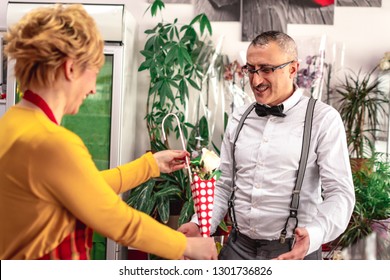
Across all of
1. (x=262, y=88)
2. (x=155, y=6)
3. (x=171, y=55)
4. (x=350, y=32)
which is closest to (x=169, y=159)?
(x=262, y=88)

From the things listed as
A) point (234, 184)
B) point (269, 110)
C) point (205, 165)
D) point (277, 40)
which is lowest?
point (234, 184)

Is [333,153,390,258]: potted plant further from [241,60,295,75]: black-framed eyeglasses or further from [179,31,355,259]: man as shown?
[241,60,295,75]: black-framed eyeglasses

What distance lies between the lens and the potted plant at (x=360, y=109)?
14.8 ft

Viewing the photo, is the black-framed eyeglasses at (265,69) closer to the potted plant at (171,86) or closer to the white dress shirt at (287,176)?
the white dress shirt at (287,176)

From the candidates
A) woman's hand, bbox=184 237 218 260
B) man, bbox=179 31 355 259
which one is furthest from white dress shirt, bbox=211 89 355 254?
woman's hand, bbox=184 237 218 260

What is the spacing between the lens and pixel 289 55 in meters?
2.27

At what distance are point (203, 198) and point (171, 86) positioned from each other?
10.1 ft

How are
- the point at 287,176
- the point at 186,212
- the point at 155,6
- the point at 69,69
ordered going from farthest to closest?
the point at 155,6 < the point at 186,212 < the point at 287,176 < the point at 69,69

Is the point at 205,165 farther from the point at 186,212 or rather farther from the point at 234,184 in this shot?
the point at 186,212

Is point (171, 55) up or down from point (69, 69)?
up

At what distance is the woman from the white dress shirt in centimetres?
83

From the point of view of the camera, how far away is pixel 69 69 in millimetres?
1310
